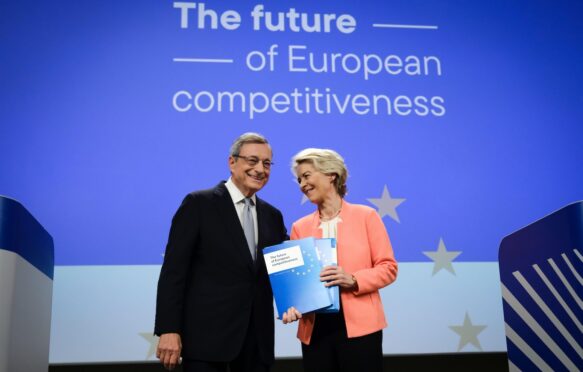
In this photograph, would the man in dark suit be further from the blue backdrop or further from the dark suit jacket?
the blue backdrop

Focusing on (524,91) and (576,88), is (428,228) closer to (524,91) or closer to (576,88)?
(524,91)

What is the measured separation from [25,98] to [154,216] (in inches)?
36.4

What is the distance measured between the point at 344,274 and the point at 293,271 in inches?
6.3

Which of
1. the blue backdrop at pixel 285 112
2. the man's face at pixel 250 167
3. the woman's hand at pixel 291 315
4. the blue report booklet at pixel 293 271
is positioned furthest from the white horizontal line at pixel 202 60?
the woman's hand at pixel 291 315

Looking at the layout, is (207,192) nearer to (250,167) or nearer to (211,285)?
(250,167)

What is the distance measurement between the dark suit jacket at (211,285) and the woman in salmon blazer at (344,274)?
142 millimetres

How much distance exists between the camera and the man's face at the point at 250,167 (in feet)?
6.71

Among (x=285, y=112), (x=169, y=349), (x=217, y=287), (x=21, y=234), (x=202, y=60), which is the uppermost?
(x=202, y=60)

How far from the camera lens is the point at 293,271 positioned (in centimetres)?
190

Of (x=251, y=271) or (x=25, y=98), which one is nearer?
(x=251, y=271)

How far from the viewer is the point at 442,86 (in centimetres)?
346

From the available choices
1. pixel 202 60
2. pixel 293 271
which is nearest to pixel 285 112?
pixel 202 60

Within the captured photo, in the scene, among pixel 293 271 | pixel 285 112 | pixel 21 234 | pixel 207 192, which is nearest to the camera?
pixel 21 234

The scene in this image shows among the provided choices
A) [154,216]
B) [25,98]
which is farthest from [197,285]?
[25,98]
